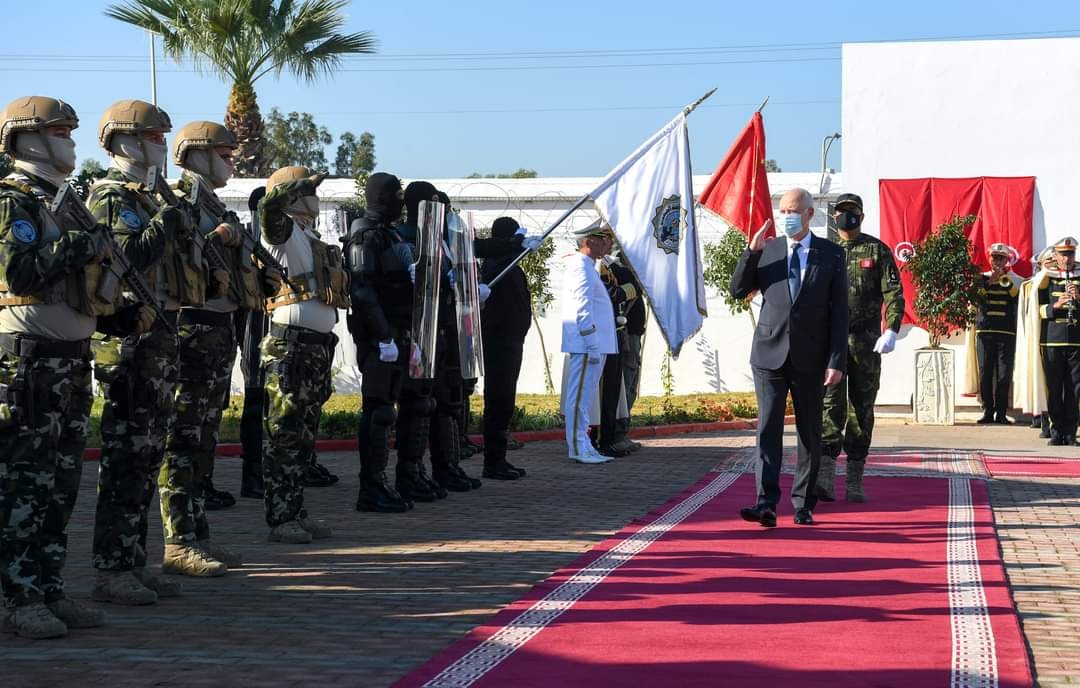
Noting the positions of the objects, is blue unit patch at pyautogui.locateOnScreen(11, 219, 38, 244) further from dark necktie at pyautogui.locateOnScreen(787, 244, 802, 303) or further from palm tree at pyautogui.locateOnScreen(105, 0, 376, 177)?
palm tree at pyautogui.locateOnScreen(105, 0, 376, 177)

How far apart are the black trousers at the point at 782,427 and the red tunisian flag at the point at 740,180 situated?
343 centimetres

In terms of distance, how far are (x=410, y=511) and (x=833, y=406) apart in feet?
10.5

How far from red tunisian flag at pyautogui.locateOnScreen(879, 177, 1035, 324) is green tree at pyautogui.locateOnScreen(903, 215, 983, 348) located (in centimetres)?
83

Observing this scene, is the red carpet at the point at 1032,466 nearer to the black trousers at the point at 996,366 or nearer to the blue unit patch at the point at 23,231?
the black trousers at the point at 996,366

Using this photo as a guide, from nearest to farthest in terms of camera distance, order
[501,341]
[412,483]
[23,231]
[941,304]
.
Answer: [23,231] < [412,483] < [501,341] < [941,304]

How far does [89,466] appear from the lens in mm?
13578

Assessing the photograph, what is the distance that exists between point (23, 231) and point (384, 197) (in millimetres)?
4330

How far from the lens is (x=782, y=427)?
9.33 m

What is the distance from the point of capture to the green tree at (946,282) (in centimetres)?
1919

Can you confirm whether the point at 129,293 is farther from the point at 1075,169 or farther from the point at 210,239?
the point at 1075,169

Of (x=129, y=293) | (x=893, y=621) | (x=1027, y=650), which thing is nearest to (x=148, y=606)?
(x=129, y=293)

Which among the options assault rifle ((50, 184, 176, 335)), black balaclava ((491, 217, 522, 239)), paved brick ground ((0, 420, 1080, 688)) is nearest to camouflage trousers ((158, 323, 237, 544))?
paved brick ground ((0, 420, 1080, 688))

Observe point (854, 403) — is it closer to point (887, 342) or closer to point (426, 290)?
point (887, 342)

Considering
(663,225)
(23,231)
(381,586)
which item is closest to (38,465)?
(23,231)
